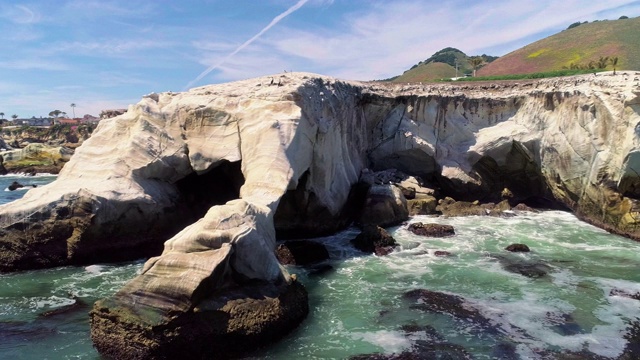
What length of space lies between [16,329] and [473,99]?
85.6 feet

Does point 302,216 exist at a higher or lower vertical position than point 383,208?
higher

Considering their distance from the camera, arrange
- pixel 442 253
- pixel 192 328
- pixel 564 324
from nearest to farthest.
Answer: pixel 192 328
pixel 564 324
pixel 442 253

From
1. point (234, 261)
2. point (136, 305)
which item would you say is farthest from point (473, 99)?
point (136, 305)

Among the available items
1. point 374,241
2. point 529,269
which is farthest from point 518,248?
point 374,241

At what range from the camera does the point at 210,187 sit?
909 inches

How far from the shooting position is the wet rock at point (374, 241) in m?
19.6

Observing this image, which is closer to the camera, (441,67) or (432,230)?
(432,230)

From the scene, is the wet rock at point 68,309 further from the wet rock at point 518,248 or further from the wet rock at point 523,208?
the wet rock at point 523,208

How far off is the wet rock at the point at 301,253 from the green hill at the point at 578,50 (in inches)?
1785

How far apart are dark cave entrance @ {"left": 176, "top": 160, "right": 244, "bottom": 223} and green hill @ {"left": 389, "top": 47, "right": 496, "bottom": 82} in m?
47.7

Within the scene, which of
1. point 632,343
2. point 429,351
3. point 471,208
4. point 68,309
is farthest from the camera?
point 471,208

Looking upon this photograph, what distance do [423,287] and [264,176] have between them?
658 centimetres

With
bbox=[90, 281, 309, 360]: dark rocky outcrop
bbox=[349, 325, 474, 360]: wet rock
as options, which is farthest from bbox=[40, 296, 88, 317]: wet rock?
bbox=[349, 325, 474, 360]: wet rock

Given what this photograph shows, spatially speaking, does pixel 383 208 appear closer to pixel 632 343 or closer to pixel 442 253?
pixel 442 253
